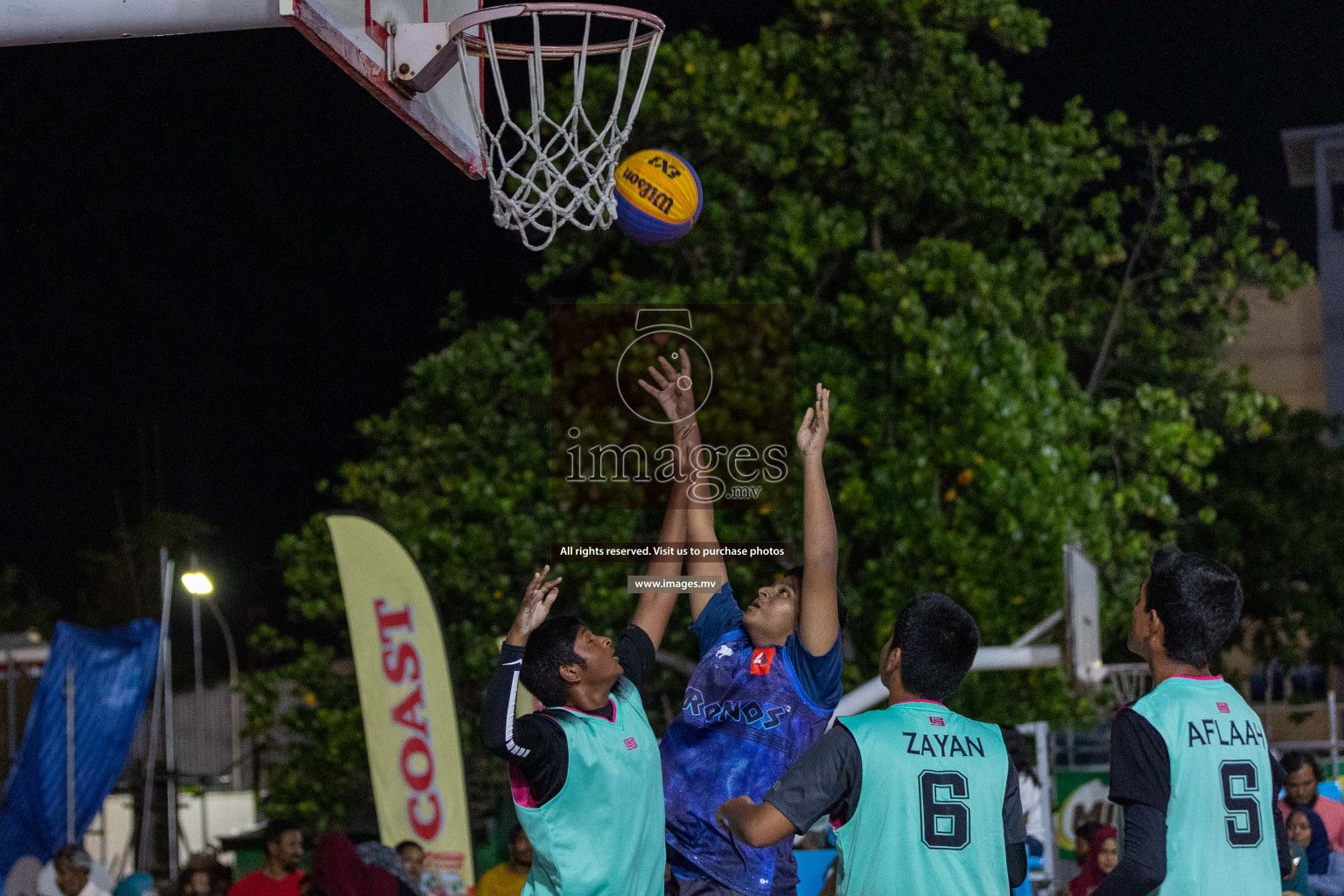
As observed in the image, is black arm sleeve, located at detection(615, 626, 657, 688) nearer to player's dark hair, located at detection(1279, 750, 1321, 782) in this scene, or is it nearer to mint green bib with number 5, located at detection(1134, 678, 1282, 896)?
mint green bib with number 5, located at detection(1134, 678, 1282, 896)

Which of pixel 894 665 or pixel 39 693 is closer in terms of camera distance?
pixel 894 665

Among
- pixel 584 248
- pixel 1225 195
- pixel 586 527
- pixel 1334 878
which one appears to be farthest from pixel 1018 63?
pixel 1334 878

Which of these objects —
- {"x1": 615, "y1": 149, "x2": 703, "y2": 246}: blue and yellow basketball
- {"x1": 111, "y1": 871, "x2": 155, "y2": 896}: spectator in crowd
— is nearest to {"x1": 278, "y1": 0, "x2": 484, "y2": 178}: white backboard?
{"x1": 615, "y1": 149, "x2": 703, "y2": 246}: blue and yellow basketball

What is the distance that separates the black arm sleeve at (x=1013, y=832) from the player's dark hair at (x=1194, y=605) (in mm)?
590

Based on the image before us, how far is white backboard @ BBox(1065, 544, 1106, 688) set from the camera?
39.3ft

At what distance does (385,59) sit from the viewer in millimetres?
5902

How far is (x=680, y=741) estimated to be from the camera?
486cm

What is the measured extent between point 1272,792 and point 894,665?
1.13 m

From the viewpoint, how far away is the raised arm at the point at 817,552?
177 inches

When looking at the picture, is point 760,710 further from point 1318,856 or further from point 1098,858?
point 1318,856

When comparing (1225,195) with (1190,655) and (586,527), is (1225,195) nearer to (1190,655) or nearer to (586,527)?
(586,527)

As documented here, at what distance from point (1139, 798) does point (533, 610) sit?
1772mm

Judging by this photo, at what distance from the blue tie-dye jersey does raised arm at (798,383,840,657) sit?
0.10m

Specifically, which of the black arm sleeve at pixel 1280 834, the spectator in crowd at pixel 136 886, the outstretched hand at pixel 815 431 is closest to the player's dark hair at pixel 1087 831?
the black arm sleeve at pixel 1280 834
